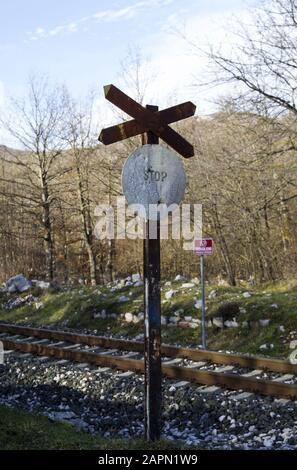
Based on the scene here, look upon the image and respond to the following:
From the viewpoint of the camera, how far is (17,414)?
6508 millimetres

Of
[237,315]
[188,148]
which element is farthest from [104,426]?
[237,315]

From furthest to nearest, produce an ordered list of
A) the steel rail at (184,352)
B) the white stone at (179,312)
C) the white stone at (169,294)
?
the white stone at (169,294)
the white stone at (179,312)
the steel rail at (184,352)

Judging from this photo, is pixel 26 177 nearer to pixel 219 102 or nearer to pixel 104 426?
pixel 219 102

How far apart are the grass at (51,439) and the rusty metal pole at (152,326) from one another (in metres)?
0.23

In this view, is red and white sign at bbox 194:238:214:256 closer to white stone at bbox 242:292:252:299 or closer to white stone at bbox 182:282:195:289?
white stone at bbox 242:292:252:299

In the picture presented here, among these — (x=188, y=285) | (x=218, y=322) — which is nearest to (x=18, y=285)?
(x=188, y=285)

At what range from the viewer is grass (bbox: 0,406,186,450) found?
16.2 ft

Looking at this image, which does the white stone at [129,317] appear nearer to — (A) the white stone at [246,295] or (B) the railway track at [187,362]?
(B) the railway track at [187,362]

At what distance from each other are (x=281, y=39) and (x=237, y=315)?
663 cm

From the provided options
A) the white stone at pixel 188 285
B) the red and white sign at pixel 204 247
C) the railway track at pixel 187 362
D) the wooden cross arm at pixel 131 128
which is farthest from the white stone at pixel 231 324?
the wooden cross arm at pixel 131 128

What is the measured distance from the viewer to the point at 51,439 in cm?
525

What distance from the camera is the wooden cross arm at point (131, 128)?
16.5ft

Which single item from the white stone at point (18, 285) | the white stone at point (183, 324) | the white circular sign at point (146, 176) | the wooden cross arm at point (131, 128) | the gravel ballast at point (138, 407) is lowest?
the gravel ballast at point (138, 407)

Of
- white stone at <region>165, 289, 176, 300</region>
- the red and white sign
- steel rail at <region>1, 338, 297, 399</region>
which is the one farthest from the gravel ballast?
white stone at <region>165, 289, 176, 300</region>
